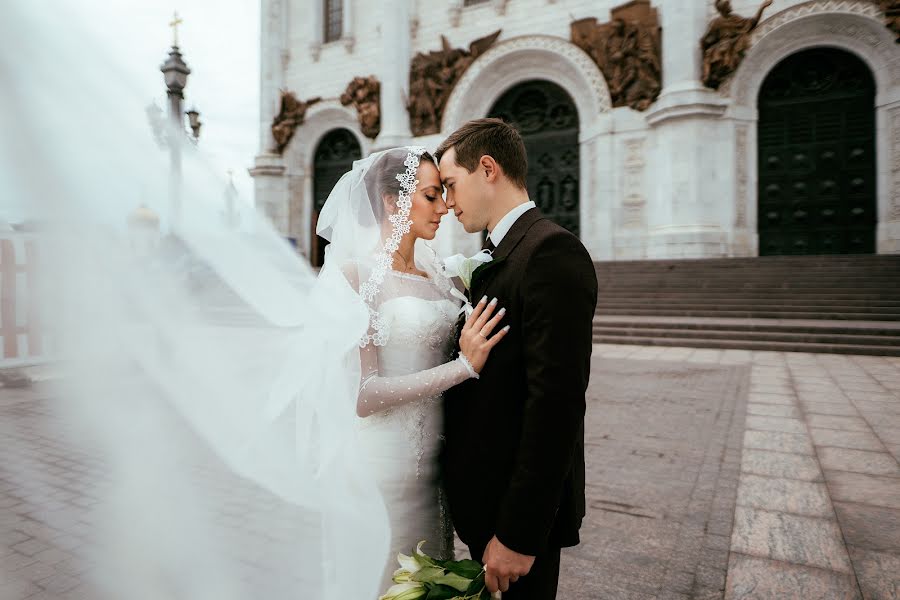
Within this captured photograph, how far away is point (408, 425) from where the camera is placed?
177 cm

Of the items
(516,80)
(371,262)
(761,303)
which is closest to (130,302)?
(371,262)

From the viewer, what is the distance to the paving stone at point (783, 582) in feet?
7.60

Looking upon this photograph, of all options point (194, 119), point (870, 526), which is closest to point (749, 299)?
point (870, 526)

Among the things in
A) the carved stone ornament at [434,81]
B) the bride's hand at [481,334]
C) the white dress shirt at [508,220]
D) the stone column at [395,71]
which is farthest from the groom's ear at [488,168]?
the stone column at [395,71]

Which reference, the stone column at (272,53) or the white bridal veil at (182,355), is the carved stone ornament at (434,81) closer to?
the stone column at (272,53)

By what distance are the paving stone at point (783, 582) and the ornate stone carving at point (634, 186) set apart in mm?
14969

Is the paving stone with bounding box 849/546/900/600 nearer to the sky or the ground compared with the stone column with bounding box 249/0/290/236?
nearer to the ground

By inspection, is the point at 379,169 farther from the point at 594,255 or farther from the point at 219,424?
the point at 594,255

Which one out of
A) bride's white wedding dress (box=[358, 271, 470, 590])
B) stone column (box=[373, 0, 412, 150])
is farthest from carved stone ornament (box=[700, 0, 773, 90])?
bride's white wedding dress (box=[358, 271, 470, 590])

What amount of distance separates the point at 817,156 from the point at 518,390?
17.6 m

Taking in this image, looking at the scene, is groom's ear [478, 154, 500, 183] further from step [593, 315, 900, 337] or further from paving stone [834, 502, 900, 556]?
step [593, 315, 900, 337]

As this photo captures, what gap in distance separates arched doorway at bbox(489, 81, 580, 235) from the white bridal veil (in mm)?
16817

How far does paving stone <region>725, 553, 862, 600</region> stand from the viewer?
91.2 inches

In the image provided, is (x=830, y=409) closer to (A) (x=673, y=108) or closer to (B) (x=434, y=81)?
(A) (x=673, y=108)
